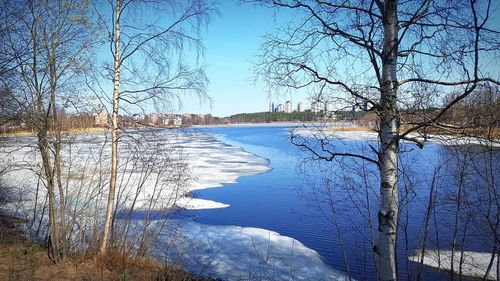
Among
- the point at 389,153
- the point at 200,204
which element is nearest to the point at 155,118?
the point at 389,153

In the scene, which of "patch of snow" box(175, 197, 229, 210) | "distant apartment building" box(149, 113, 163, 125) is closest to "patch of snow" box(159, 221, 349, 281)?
"patch of snow" box(175, 197, 229, 210)

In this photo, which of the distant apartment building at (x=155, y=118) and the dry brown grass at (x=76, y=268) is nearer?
the dry brown grass at (x=76, y=268)

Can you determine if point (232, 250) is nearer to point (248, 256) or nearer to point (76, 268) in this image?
point (248, 256)

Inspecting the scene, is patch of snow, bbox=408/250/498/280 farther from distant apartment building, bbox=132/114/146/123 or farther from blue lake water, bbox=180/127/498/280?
distant apartment building, bbox=132/114/146/123

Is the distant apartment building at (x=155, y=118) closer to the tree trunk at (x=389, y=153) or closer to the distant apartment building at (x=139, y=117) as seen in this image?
the distant apartment building at (x=139, y=117)

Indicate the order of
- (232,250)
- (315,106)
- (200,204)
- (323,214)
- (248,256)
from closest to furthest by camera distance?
(315,106) → (248,256) → (232,250) → (323,214) → (200,204)

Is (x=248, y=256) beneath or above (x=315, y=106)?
beneath

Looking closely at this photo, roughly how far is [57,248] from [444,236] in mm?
9187

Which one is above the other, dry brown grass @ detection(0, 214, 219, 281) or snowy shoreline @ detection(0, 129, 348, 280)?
dry brown grass @ detection(0, 214, 219, 281)

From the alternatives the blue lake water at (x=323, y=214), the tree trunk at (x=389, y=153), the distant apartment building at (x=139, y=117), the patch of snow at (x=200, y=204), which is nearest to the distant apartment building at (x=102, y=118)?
the distant apartment building at (x=139, y=117)

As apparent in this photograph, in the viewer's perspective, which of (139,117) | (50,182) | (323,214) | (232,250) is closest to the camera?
(50,182)

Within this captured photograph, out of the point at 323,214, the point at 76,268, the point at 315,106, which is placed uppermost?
the point at 315,106

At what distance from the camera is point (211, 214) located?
1191 cm

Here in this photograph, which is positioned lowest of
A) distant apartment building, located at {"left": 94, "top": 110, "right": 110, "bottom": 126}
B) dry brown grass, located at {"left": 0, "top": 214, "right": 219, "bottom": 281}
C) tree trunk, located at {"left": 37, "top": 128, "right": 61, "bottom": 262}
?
dry brown grass, located at {"left": 0, "top": 214, "right": 219, "bottom": 281}
